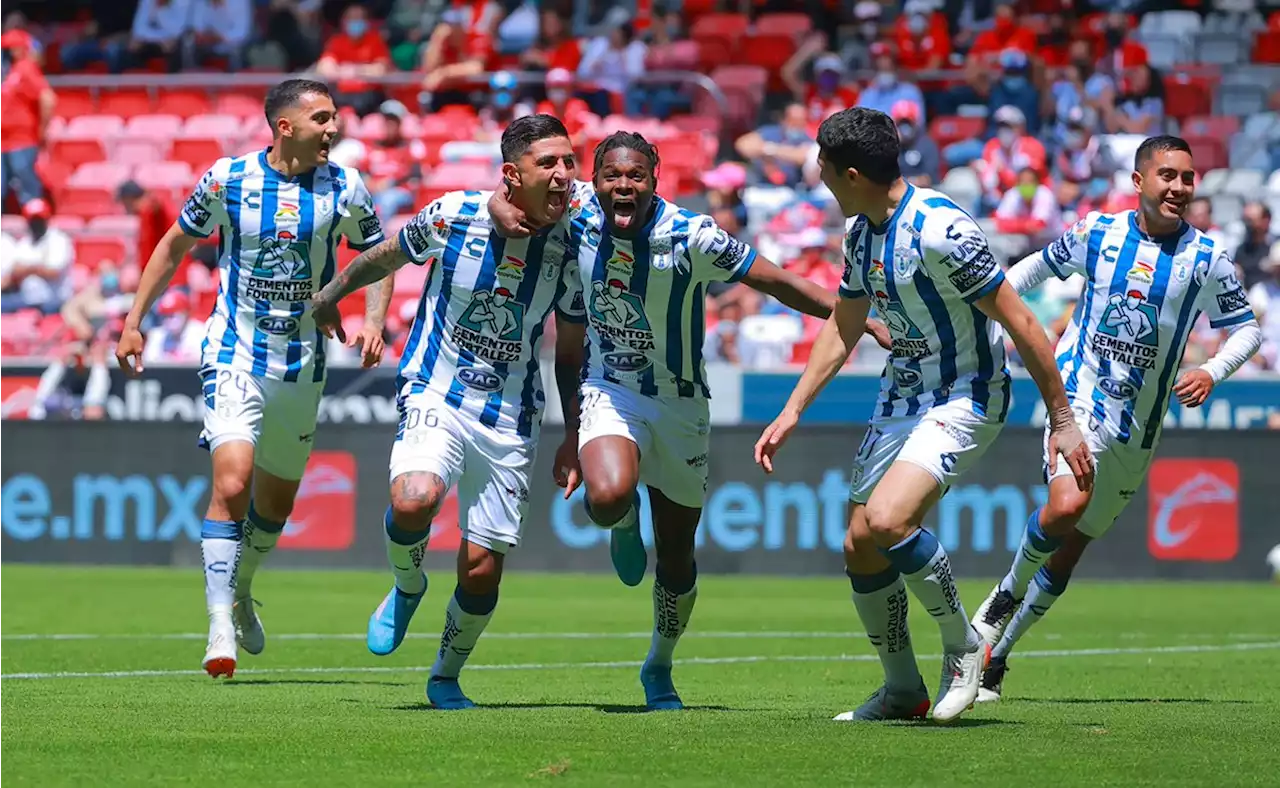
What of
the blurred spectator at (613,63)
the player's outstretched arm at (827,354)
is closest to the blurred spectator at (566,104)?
the blurred spectator at (613,63)

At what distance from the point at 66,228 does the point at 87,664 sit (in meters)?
14.6

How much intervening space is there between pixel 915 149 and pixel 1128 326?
12.4m

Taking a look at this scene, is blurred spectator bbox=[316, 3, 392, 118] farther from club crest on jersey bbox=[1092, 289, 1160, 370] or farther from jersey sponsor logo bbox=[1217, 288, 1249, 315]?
jersey sponsor logo bbox=[1217, 288, 1249, 315]

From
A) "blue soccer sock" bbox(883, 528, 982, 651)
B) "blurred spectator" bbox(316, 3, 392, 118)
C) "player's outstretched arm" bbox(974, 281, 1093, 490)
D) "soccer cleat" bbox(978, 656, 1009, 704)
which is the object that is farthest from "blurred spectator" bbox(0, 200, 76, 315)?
"player's outstretched arm" bbox(974, 281, 1093, 490)

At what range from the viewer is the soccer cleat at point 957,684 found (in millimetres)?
7559

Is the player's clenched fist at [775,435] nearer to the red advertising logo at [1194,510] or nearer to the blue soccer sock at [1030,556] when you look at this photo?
the blue soccer sock at [1030,556]

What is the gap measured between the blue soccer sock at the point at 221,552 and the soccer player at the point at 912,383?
9.28ft

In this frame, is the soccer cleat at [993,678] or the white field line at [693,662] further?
the white field line at [693,662]

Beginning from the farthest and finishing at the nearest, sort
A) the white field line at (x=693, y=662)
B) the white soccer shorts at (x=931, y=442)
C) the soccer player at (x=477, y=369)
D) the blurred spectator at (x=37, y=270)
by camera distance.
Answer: the blurred spectator at (x=37, y=270) < the white field line at (x=693, y=662) < the soccer player at (x=477, y=369) < the white soccer shorts at (x=931, y=442)

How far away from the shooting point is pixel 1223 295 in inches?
371

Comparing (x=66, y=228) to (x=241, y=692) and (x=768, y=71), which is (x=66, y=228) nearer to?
(x=768, y=71)

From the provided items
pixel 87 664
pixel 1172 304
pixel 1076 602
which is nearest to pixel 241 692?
pixel 87 664

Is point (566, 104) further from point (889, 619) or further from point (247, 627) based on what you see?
point (889, 619)

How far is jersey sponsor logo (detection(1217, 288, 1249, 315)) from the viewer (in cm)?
942
